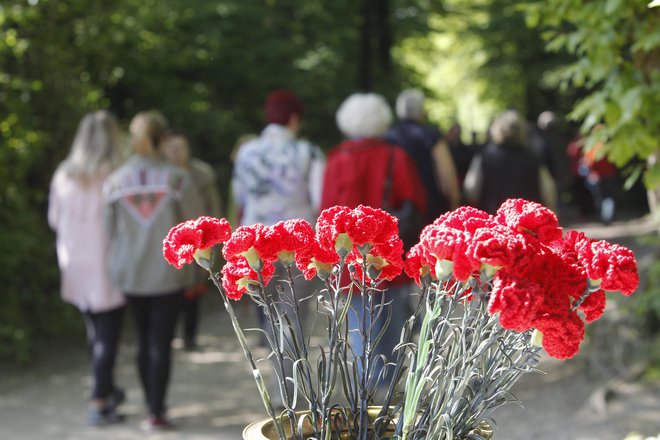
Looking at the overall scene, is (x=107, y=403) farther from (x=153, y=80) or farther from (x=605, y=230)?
(x=605, y=230)

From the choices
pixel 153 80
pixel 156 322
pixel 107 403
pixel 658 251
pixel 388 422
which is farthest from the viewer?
pixel 153 80

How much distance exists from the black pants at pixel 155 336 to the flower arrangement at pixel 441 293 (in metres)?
3.86

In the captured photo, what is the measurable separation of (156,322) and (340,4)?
913cm

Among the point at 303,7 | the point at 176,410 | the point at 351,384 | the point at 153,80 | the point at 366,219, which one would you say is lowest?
the point at 176,410

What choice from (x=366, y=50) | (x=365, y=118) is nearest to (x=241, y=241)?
(x=365, y=118)

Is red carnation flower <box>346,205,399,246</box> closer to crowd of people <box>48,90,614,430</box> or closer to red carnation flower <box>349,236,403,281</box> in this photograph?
red carnation flower <box>349,236,403,281</box>

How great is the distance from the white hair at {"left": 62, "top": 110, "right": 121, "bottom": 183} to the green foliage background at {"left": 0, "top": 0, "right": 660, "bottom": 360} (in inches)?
78.9

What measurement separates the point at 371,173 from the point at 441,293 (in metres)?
3.80

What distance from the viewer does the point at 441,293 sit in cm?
187

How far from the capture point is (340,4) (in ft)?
46.3

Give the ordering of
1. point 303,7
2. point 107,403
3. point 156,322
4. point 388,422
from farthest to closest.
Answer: point 303,7 < point 107,403 < point 156,322 < point 388,422

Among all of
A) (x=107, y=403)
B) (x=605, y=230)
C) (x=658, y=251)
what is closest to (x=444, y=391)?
(x=107, y=403)

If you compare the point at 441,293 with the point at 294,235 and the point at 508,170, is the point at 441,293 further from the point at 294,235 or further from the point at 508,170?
the point at 508,170

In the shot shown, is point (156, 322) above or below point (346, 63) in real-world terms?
below
